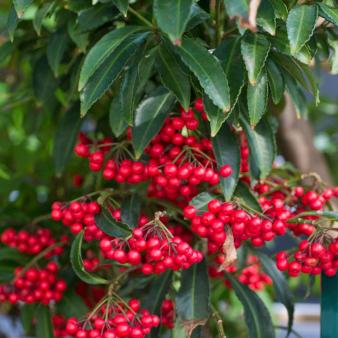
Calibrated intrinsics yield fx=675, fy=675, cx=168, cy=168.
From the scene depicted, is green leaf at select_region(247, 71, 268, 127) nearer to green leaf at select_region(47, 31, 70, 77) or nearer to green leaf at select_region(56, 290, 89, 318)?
green leaf at select_region(47, 31, 70, 77)

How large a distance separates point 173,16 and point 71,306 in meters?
0.70

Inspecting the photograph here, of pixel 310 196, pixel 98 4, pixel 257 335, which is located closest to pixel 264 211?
pixel 310 196

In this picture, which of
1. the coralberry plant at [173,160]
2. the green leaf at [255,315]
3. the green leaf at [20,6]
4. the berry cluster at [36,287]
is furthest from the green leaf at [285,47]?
the berry cluster at [36,287]

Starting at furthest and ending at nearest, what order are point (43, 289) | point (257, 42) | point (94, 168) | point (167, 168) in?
point (43, 289) → point (94, 168) → point (167, 168) → point (257, 42)

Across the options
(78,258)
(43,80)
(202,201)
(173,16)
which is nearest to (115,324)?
(78,258)

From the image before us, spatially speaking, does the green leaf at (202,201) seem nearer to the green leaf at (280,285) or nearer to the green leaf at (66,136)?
the green leaf at (280,285)

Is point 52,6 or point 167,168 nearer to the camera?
point 167,168

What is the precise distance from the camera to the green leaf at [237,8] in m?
0.74

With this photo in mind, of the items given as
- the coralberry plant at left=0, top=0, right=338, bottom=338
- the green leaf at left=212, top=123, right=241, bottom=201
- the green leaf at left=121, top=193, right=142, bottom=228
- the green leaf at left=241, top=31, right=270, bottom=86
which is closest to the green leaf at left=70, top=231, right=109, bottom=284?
the coralberry plant at left=0, top=0, right=338, bottom=338

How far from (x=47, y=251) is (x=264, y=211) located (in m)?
0.44

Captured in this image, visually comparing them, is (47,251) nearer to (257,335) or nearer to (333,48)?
(257,335)

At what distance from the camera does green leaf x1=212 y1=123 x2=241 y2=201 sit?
1021 mm

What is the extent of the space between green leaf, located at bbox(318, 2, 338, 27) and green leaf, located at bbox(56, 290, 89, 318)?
69 cm

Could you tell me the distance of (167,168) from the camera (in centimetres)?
99
